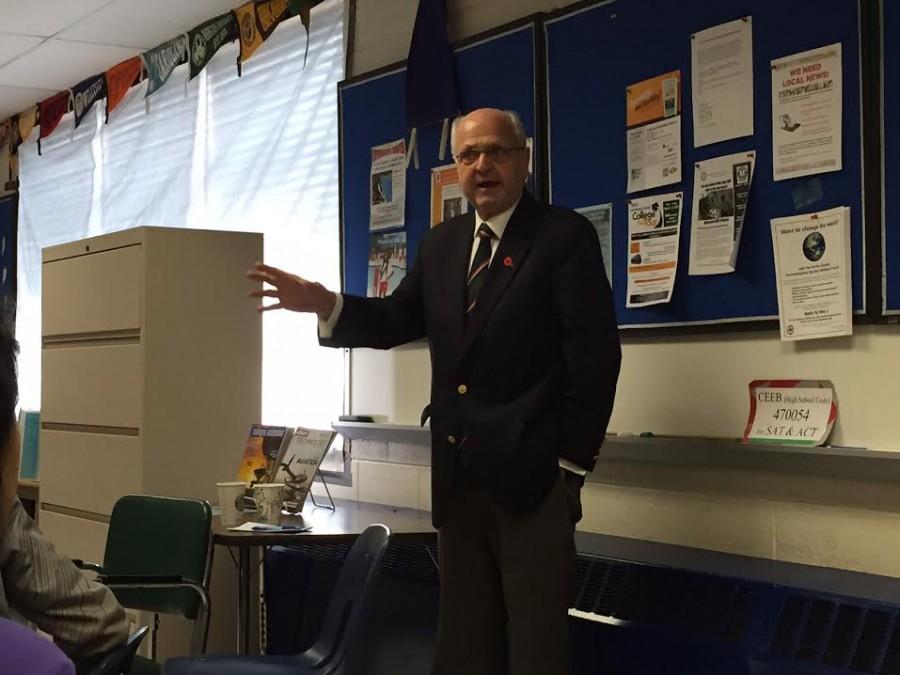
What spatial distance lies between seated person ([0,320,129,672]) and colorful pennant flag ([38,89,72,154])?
4.71 meters

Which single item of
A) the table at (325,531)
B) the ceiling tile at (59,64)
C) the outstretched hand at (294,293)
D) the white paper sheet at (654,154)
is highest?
the ceiling tile at (59,64)

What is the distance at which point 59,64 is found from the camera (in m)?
5.41

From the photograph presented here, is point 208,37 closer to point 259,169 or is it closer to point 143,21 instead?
point 143,21

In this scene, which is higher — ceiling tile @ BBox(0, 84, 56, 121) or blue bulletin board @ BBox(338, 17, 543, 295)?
ceiling tile @ BBox(0, 84, 56, 121)

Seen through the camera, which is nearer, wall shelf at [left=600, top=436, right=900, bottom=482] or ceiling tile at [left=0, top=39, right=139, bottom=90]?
wall shelf at [left=600, top=436, right=900, bottom=482]

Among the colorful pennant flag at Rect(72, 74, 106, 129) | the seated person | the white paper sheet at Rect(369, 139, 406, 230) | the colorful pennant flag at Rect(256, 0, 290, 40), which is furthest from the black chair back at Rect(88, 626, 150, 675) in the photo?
the colorful pennant flag at Rect(72, 74, 106, 129)

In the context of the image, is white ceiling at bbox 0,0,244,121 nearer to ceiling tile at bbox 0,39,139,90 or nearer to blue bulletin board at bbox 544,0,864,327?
ceiling tile at bbox 0,39,139,90

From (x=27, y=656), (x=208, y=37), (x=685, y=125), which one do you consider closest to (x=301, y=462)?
(x=685, y=125)

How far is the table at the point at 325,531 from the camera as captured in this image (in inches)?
114

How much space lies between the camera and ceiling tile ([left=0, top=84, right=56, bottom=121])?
5938 mm

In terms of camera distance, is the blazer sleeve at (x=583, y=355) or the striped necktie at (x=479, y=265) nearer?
the blazer sleeve at (x=583, y=355)

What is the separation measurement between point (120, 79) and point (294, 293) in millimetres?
3374

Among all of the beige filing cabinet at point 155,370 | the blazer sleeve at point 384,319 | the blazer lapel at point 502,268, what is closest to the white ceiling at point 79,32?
the beige filing cabinet at point 155,370

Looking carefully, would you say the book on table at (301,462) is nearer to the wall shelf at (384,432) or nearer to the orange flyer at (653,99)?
the wall shelf at (384,432)
